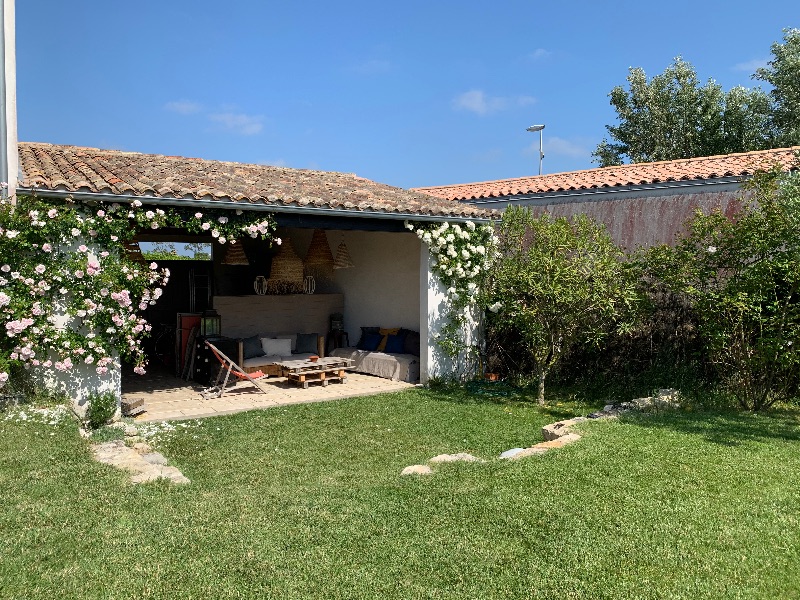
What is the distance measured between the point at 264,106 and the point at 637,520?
13.3m

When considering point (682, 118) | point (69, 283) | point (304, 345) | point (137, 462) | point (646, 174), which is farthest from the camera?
point (682, 118)

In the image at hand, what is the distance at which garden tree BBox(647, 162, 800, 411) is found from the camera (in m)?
7.93

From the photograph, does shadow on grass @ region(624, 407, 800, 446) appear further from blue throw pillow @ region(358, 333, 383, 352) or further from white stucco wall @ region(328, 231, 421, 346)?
blue throw pillow @ region(358, 333, 383, 352)

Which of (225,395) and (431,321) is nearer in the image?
(225,395)

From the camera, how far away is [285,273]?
44.7 feet

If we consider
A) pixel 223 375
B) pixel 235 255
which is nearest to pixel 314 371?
pixel 223 375

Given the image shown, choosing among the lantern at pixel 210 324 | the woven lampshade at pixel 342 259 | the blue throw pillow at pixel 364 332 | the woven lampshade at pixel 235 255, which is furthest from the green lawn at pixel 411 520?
the woven lampshade at pixel 342 259

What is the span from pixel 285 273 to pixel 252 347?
7.10 feet

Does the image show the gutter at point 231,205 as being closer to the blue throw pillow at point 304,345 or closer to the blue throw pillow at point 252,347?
the blue throw pillow at point 304,345

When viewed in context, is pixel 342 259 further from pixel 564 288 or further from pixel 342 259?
pixel 564 288

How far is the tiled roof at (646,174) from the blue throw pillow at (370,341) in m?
4.09

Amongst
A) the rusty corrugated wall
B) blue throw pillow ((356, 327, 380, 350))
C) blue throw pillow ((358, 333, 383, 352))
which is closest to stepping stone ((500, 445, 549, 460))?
the rusty corrugated wall

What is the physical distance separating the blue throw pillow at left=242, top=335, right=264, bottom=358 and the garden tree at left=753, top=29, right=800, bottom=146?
19.1 meters

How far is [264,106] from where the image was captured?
14930mm
